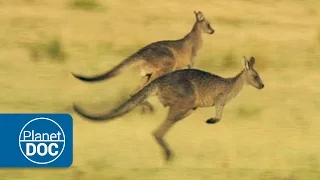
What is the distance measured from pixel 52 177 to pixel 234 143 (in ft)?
3.16

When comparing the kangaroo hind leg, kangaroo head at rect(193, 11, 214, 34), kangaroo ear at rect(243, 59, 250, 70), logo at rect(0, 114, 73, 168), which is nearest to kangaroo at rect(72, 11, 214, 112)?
kangaroo head at rect(193, 11, 214, 34)

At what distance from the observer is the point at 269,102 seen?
197 inches

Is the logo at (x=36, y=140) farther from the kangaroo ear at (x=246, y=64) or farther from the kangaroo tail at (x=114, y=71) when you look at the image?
the kangaroo ear at (x=246, y=64)

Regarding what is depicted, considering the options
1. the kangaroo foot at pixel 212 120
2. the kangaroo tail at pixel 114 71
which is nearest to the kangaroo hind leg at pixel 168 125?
the kangaroo foot at pixel 212 120

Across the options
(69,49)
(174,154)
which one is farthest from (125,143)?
(69,49)

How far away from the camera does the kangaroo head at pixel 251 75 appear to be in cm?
496

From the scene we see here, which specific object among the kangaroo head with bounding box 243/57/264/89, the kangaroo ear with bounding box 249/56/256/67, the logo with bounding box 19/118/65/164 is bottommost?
the logo with bounding box 19/118/65/164

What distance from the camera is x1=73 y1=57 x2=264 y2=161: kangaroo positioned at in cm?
487

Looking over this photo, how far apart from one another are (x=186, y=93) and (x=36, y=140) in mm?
810

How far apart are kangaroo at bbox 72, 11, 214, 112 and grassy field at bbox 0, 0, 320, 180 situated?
0.10ft

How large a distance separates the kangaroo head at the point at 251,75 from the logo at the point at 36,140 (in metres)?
0.96

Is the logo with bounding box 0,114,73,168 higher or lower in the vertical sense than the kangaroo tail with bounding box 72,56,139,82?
lower

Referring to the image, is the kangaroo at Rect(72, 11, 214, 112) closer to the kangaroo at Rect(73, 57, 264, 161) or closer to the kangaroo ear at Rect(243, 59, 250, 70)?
the kangaroo at Rect(73, 57, 264, 161)

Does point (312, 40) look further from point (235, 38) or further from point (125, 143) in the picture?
point (125, 143)
